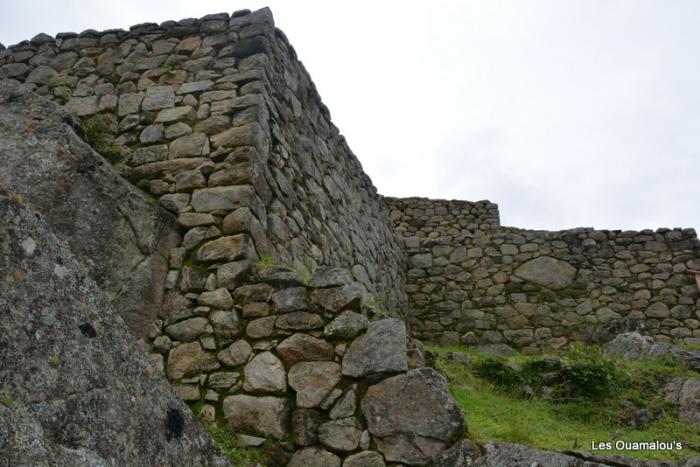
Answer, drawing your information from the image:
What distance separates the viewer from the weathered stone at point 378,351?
11.6 feet

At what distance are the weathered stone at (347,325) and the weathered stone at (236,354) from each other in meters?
0.53

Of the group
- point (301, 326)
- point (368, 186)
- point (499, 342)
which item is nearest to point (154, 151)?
point (301, 326)

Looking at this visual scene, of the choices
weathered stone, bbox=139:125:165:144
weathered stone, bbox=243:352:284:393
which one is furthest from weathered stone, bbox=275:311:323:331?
weathered stone, bbox=139:125:165:144

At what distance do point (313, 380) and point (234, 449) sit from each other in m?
0.60

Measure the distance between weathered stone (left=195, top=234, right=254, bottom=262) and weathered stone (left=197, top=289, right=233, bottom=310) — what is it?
25 centimetres

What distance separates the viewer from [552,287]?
9273 mm

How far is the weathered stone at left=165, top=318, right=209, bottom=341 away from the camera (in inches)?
157

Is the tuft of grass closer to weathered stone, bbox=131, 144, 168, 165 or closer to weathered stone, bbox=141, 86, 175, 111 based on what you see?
weathered stone, bbox=131, 144, 168, 165

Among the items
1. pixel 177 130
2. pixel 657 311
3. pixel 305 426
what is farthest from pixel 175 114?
pixel 657 311

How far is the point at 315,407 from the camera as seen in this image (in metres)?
3.55

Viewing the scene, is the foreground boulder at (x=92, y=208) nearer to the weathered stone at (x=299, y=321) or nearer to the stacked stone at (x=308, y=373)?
the stacked stone at (x=308, y=373)

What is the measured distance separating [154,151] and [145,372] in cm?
288

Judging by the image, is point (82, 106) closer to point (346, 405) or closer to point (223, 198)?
point (223, 198)

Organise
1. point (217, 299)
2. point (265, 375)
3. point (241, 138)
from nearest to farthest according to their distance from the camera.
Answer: point (265, 375) < point (217, 299) < point (241, 138)
